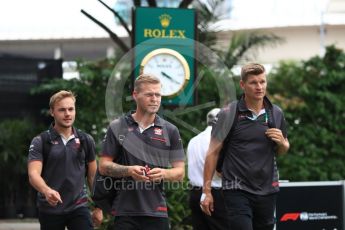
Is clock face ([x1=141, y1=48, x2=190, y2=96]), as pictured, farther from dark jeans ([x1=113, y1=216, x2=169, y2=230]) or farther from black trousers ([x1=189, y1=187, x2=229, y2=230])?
dark jeans ([x1=113, y1=216, x2=169, y2=230])

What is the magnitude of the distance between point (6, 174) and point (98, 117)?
2.27 meters

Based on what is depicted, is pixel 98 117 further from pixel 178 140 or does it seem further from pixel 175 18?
pixel 178 140

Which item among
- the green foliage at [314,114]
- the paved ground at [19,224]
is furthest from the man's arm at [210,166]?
the green foliage at [314,114]

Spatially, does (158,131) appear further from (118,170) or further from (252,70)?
(252,70)

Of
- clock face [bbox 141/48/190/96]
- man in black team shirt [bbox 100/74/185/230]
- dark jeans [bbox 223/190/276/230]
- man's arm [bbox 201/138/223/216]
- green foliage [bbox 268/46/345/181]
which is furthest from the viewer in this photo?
green foliage [bbox 268/46/345/181]

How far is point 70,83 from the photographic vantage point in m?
15.8

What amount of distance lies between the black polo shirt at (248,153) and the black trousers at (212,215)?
68.7 inches

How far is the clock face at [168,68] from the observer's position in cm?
1094

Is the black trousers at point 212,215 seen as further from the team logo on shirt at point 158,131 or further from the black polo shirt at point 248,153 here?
the team logo on shirt at point 158,131

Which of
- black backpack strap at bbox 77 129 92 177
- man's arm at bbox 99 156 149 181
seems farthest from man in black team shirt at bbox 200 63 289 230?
black backpack strap at bbox 77 129 92 177

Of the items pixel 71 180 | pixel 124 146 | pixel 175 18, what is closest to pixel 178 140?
pixel 124 146

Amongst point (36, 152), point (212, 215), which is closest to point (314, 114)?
point (212, 215)

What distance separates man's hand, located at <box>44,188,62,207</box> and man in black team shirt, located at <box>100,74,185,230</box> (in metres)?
0.74

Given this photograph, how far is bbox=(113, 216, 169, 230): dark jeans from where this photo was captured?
21.3 feet
